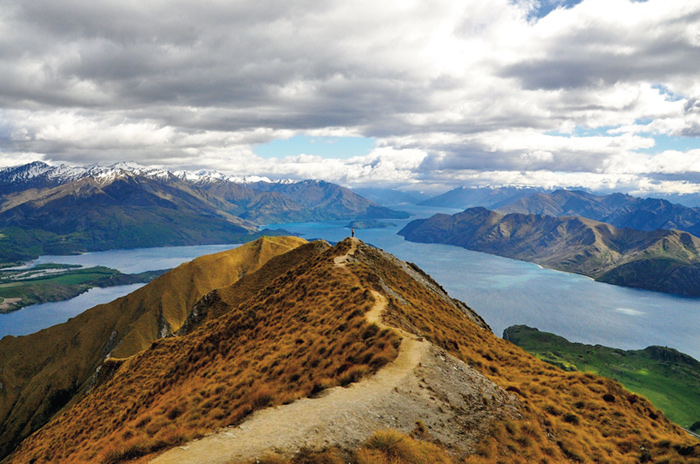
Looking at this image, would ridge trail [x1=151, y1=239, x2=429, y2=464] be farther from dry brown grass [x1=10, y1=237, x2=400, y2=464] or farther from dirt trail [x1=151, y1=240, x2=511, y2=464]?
dry brown grass [x1=10, y1=237, x2=400, y2=464]

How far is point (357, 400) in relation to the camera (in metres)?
19.0

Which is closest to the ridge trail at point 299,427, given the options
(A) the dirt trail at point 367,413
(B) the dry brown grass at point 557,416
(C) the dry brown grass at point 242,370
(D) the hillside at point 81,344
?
(A) the dirt trail at point 367,413

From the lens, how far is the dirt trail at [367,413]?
1588cm

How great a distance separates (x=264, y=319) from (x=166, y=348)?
1044 inches

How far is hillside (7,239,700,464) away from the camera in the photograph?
17.4 metres

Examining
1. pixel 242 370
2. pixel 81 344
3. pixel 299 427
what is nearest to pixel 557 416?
pixel 299 427

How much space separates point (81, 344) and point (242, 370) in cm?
15360

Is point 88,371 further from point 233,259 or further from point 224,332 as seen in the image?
point 224,332

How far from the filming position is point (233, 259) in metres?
199

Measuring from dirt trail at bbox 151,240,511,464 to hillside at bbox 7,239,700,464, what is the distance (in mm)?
79

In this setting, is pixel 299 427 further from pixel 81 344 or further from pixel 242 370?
pixel 81 344

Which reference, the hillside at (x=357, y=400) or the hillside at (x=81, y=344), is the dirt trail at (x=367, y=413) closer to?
the hillside at (x=357, y=400)

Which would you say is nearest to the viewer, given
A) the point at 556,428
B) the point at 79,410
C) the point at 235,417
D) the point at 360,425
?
the point at 360,425

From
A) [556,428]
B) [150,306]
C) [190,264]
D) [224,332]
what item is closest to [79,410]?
[224,332]
